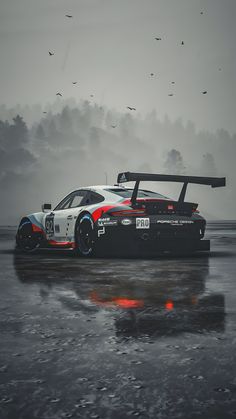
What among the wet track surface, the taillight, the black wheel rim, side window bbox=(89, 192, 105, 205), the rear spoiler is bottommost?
the wet track surface

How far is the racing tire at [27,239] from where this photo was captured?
43.6 feet

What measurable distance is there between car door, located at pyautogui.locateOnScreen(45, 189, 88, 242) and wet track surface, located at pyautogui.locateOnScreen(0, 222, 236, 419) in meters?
4.13

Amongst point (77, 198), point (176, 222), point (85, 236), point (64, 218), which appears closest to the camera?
point (176, 222)

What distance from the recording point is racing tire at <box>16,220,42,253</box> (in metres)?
13.3

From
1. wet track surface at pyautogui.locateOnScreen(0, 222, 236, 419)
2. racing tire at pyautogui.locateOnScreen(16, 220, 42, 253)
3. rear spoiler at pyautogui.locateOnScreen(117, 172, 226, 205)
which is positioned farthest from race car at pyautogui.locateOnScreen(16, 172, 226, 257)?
wet track surface at pyautogui.locateOnScreen(0, 222, 236, 419)

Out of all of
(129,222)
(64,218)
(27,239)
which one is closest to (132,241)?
(129,222)

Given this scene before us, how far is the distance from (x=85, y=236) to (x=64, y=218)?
79cm

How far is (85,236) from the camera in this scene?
→ 11.8 metres

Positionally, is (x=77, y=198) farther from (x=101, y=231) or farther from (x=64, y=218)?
(x=101, y=231)

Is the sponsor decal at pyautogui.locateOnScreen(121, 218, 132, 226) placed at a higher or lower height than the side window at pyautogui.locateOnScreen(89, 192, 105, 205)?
lower

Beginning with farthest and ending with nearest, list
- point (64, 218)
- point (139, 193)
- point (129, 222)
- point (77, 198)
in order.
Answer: point (77, 198) → point (64, 218) → point (139, 193) → point (129, 222)

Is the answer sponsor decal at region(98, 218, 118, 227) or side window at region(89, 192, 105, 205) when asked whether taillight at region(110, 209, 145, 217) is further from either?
side window at region(89, 192, 105, 205)

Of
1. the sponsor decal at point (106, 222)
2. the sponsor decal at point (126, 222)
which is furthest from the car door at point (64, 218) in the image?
the sponsor decal at point (126, 222)

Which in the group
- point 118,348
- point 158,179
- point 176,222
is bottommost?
point 118,348
